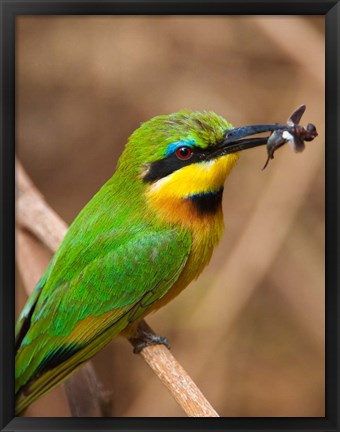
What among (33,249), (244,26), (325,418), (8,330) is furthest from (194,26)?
(325,418)

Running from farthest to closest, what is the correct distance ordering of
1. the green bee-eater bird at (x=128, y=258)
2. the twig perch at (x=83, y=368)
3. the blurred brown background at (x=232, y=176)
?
the blurred brown background at (x=232, y=176)
the green bee-eater bird at (x=128, y=258)
the twig perch at (x=83, y=368)

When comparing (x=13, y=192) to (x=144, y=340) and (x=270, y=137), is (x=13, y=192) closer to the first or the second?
(x=144, y=340)

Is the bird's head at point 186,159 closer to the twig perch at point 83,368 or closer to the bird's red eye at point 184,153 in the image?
the bird's red eye at point 184,153

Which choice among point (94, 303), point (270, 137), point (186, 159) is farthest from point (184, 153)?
point (94, 303)

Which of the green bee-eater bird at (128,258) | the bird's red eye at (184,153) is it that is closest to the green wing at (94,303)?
the green bee-eater bird at (128,258)

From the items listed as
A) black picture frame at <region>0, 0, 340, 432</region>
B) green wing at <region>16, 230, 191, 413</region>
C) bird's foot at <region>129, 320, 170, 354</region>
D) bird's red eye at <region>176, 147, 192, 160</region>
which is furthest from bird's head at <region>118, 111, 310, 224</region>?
bird's foot at <region>129, 320, 170, 354</region>

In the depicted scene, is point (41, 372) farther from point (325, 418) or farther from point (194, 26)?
point (194, 26)
